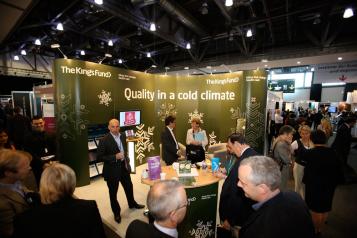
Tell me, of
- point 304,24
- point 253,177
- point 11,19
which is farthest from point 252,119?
point 11,19

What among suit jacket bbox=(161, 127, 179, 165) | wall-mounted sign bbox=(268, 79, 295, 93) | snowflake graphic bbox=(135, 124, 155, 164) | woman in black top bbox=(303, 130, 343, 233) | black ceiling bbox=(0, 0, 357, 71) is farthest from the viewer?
wall-mounted sign bbox=(268, 79, 295, 93)

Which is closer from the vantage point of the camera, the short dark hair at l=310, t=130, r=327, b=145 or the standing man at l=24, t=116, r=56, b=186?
the short dark hair at l=310, t=130, r=327, b=145

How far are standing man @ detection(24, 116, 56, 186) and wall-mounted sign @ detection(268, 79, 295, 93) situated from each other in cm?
1245

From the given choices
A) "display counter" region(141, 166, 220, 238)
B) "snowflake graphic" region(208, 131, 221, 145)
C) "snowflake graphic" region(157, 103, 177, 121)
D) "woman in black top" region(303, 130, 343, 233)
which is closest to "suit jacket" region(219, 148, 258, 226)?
"display counter" region(141, 166, 220, 238)

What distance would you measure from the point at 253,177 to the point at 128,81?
4761 millimetres

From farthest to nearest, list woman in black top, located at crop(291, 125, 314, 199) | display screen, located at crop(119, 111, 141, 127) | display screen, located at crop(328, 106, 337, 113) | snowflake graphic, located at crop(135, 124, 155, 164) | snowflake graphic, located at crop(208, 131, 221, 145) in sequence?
1. display screen, located at crop(328, 106, 337, 113)
2. snowflake graphic, located at crop(208, 131, 221, 145)
3. snowflake graphic, located at crop(135, 124, 155, 164)
4. display screen, located at crop(119, 111, 141, 127)
5. woman in black top, located at crop(291, 125, 314, 199)

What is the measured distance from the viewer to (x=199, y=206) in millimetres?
2457

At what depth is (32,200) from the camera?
1.69 m

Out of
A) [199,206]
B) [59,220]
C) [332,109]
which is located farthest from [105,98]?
[332,109]

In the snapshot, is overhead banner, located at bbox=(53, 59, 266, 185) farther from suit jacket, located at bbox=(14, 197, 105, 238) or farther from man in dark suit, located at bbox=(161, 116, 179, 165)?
suit jacket, located at bbox=(14, 197, 105, 238)

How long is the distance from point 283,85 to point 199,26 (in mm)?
9179

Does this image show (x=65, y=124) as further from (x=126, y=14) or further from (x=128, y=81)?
(x=126, y=14)

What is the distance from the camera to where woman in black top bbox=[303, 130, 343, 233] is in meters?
2.50

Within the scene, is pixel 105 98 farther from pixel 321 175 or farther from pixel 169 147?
pixel 321 175
